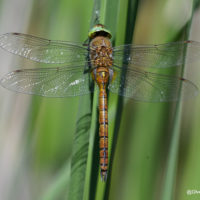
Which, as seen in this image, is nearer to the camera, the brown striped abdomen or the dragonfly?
the brown striped abdomen

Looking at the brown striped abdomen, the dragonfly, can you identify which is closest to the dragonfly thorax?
the dragonfly

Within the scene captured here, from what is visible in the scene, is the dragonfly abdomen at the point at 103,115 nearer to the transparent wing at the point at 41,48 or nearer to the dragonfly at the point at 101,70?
the dragonfly at the point at 101,70

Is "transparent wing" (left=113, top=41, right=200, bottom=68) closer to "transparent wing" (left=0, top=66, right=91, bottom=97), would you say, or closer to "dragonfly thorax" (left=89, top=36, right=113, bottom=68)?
"dragonfly thorax" (left=89, top=36, right=113, bottom=68)

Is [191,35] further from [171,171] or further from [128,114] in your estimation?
[171,171]

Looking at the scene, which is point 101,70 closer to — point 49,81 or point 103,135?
point 49,81

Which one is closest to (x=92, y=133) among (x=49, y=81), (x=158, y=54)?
(x=49, y=81)

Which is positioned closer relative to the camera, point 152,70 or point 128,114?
point 128,114

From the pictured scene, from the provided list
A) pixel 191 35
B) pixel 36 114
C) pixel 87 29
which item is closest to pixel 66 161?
pixel 36 114

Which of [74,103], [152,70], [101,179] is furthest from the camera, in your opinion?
[152,70]
